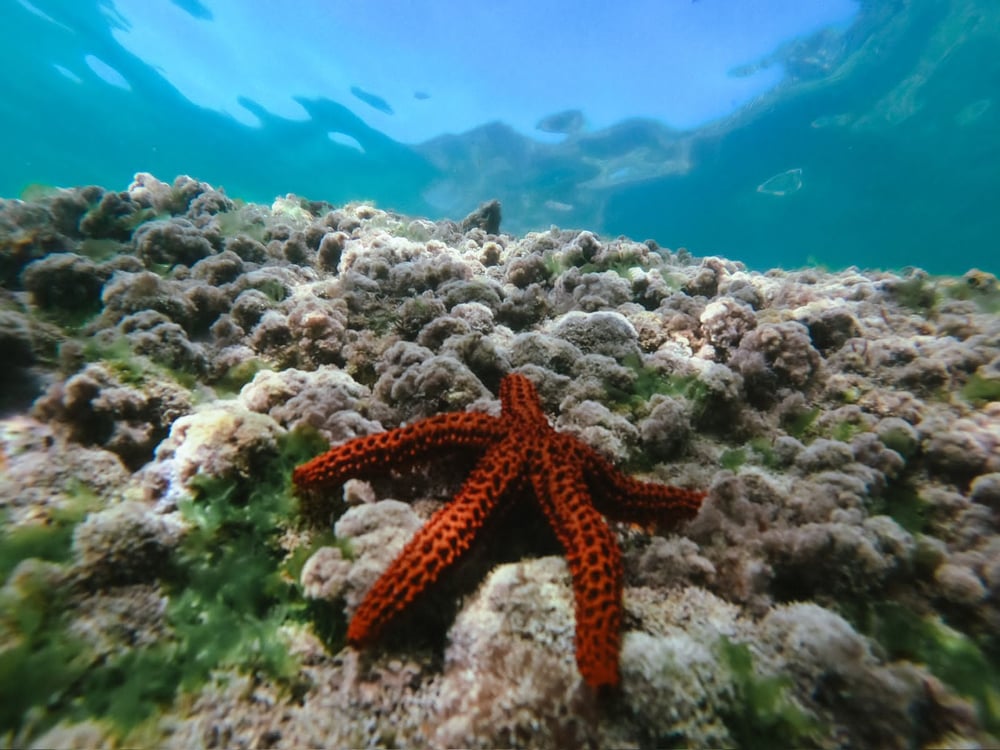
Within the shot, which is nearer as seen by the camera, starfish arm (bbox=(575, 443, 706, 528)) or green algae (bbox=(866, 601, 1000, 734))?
green algae (bbox=(866, 601, 1000, 734))

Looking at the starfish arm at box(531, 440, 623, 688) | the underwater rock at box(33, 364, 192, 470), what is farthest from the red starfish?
the underwater rock at box(33, 364, 192, 470)

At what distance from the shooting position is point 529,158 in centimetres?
5850

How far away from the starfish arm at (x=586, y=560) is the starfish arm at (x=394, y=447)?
0.46m

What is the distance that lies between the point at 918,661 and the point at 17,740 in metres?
4.35

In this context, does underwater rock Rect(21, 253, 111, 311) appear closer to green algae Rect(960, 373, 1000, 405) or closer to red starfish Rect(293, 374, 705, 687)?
red starfish Rect(293, 374, 705, 687)

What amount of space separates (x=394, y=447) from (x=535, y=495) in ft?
3.10

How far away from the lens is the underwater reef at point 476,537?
2.07 m

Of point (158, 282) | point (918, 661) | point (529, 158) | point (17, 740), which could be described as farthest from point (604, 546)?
point (529, 158)

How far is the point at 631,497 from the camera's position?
107 inches

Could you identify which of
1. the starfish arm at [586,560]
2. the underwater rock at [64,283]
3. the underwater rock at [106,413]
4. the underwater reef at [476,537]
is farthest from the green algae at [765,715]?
the underwater rock at [64,283]

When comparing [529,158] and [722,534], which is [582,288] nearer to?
[722,534]

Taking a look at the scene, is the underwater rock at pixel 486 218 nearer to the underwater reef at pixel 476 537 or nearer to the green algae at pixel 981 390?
the underwater reef at pixel 476 537

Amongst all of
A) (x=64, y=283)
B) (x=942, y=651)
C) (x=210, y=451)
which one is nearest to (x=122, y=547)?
(x=210, y=451)

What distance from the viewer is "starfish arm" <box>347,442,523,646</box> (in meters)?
2.17
